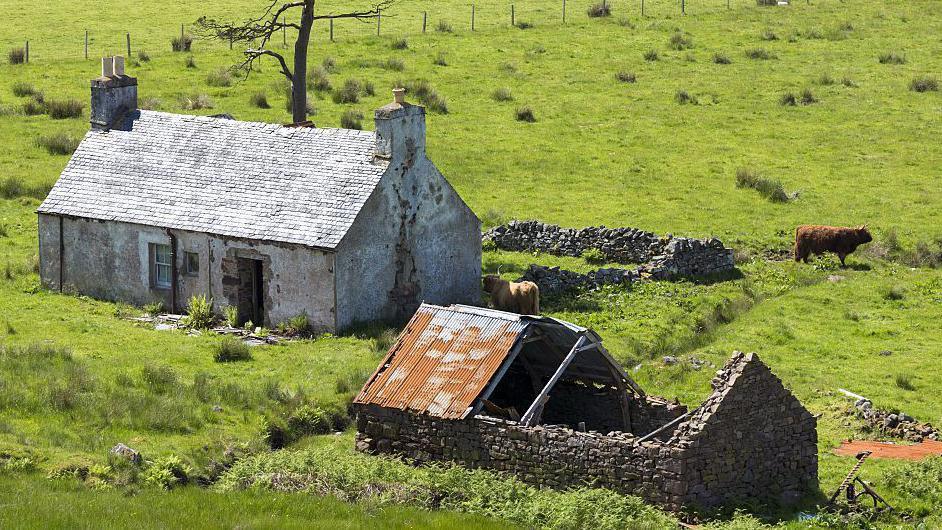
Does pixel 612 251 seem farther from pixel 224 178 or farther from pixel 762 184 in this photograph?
pixel 224 178

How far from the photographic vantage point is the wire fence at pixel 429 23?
60094 mm

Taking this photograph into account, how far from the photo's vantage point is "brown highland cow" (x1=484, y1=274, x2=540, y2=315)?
1298 inches

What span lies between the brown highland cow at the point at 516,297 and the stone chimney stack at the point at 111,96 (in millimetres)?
9947

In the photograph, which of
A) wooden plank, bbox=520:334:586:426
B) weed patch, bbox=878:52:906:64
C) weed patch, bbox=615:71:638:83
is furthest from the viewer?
weed patch, bbox=878:52:906:64

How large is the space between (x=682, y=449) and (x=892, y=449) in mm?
5477

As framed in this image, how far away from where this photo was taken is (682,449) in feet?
72.6

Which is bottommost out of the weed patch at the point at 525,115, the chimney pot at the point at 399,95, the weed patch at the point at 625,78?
the weed patch at the point at 525,115

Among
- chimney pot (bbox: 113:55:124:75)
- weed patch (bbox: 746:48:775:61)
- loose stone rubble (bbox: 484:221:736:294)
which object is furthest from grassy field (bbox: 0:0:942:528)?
chimney pot (bbox: 113:55:124:75)

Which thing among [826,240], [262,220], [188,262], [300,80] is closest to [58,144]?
[300,80]

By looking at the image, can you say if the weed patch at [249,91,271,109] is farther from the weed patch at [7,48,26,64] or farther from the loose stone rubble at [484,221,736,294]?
the loose stone rubble at [484,221,736,294]

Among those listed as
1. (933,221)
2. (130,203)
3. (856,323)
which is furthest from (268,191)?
(933,221)

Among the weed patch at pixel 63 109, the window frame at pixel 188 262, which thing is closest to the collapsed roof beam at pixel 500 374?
the window frame at pixel 188 262

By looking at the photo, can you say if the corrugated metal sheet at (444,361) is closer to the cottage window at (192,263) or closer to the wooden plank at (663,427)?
the wooden plank at (663,427)

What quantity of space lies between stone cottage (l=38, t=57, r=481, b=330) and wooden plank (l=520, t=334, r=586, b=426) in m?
8.33
